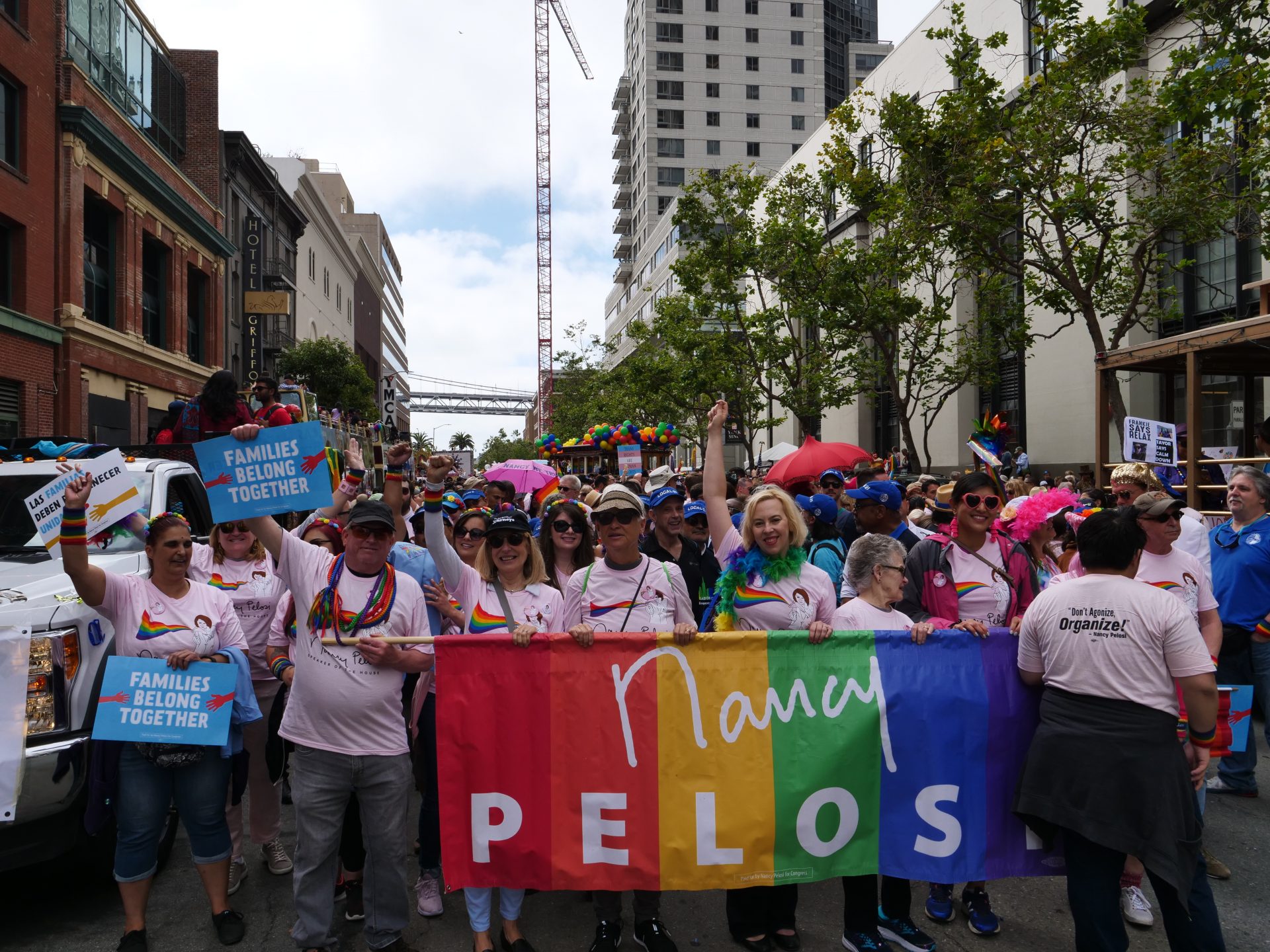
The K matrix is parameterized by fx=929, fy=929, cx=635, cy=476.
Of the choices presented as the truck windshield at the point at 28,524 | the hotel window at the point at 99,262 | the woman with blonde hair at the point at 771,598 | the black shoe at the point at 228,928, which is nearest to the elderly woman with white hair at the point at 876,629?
the woman with blonde hair at the point at 771,598

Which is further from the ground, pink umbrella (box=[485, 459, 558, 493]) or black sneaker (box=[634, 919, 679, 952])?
pink umbrella (box=[485, 459, 558, 493])

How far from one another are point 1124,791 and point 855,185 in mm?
18227

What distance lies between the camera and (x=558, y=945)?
4109 mm

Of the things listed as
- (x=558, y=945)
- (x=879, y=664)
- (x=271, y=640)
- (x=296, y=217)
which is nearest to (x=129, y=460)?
(x=271, y=640)

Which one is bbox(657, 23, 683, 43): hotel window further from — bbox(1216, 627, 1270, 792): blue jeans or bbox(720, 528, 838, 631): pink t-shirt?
bbox(720, 528, 838, 631): pink t-shirt

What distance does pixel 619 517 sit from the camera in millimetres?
4293

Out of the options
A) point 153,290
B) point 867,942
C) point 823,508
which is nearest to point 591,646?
point 867,942

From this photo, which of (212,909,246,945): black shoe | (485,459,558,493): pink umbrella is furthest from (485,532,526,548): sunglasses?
(485,459,558,493): pink umbrella

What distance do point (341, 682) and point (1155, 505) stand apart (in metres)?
3.61

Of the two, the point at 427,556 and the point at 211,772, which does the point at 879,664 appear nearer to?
the point at 427,556

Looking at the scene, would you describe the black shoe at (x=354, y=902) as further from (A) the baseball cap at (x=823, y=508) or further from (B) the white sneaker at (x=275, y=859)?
(A) the baseball cap at (x=823, y=508)

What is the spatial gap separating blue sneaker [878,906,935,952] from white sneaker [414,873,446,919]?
2029 millimetres

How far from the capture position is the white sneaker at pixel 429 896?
437 cm

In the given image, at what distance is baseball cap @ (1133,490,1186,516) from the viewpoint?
13.3ft
